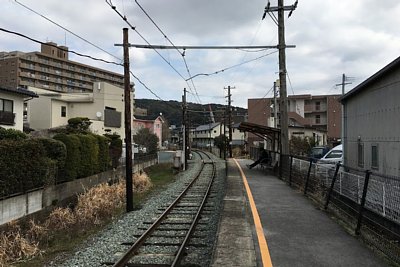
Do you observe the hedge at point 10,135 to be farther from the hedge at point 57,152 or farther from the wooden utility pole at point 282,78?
the wooden utility pole at point 282,78

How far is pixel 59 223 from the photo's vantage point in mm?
13734

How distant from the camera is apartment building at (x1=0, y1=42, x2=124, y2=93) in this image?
8700 centimetres

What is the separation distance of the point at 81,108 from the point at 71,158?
116ft

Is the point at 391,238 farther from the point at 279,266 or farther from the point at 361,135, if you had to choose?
the point at 361,135

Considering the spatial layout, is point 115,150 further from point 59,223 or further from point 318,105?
point 318,105

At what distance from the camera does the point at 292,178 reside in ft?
58.2

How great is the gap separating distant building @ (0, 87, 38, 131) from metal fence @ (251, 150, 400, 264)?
72.6 ft

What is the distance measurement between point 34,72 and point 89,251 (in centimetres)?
9047

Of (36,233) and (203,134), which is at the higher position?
(203,134)

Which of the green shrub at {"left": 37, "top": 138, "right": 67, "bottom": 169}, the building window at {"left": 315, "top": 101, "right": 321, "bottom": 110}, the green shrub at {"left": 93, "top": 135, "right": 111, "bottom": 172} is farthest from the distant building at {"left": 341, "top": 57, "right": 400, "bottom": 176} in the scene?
the building window at {"left": 315, "top": 101, "right": 321, "bottom": 110}

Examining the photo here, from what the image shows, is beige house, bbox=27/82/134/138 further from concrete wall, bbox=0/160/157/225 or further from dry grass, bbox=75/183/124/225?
→ dry grass, bbox=75/183/124/225

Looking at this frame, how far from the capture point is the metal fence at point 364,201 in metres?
6.87

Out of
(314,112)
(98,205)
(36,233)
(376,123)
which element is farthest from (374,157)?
(314,112)

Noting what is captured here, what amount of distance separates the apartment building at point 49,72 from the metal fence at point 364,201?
76603 mm
